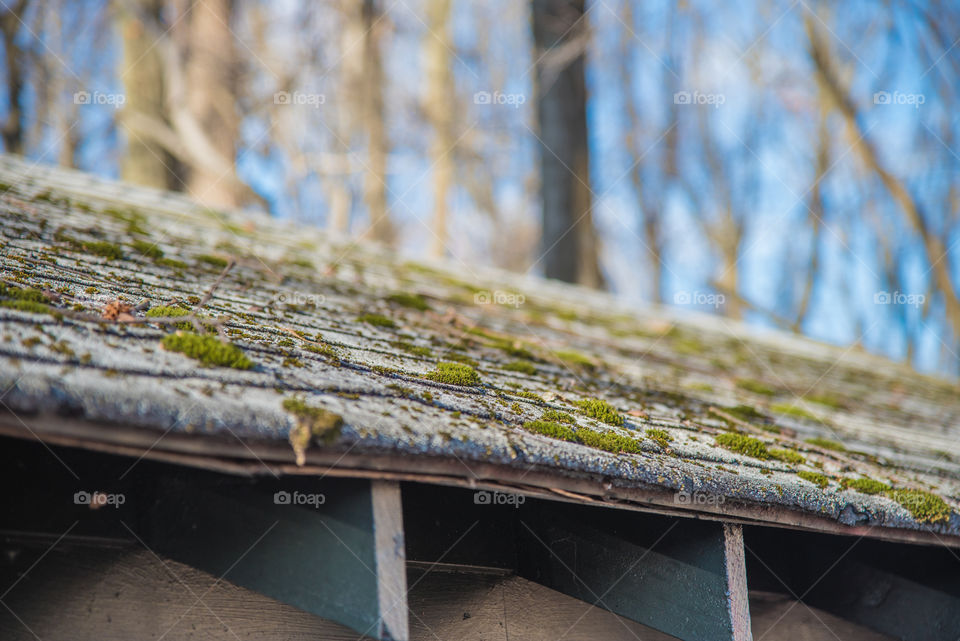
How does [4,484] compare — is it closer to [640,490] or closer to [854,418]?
[640,490]

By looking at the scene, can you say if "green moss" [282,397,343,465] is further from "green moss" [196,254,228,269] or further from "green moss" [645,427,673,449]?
"green moss" [196,254,228,269]

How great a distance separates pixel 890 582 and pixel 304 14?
13673 mm

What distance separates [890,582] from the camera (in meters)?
3.14

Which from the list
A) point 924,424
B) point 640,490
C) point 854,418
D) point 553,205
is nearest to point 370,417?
point 640,490

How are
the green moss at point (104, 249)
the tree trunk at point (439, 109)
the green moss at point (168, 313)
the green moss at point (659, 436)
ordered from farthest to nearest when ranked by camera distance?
the tree trunk at point (439, 109) → the green moss at point (104, 249) → the green moss at point (659, 436) → the green moss at point (168, 313)

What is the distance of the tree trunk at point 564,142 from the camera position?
11.2 meters

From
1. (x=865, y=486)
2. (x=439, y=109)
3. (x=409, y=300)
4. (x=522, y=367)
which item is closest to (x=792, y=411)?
(x=865, y=486)

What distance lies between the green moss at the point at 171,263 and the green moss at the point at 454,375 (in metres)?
Answer: 1.40

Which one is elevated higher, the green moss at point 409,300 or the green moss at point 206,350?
the green moss at point 206,350

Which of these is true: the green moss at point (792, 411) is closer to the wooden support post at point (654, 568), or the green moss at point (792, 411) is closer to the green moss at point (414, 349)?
the wooden support post at point (654, 568)

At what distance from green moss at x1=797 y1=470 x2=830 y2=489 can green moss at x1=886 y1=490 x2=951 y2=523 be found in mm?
265

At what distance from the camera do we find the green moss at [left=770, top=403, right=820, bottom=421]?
13.6 feet

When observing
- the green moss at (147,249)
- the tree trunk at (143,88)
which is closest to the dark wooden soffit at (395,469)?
the green moss at (147,249)

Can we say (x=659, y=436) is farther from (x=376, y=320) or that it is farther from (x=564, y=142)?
(x=564, y=142)
